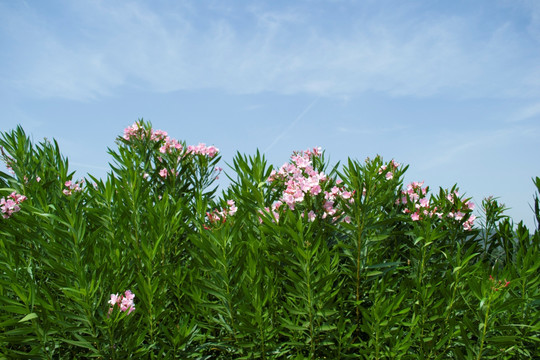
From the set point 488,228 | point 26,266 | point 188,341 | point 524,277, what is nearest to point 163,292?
point 188,341

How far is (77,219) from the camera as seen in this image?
258 centimetres

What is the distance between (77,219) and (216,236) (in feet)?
2.76

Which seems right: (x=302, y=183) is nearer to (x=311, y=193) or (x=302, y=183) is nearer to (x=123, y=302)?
(x=311, y=193)

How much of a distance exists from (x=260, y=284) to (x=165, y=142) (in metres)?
2.73

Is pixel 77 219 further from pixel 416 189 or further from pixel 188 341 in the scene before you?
pixel 416 189

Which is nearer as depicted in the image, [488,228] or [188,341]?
[188,341]

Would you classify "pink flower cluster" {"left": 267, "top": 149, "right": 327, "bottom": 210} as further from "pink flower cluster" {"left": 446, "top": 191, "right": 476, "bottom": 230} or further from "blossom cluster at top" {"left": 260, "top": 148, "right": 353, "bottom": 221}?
"pink flower cluster" {"left": 446, "top": 191, "right": 476, "bottom": 230}

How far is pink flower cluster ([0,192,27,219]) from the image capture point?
3.82 metres

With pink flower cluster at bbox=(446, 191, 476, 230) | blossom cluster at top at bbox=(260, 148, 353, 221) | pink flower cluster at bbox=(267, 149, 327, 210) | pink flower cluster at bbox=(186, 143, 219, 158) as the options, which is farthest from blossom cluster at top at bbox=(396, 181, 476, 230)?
pink flower cluster at bbox=(186, 143, 219, 158)

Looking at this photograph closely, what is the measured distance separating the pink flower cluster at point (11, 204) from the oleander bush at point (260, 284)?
→ 0.8 inches

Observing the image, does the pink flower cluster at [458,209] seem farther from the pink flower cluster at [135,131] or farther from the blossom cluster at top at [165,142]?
the pink flower cluster at [135,131]

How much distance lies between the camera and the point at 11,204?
12.6 feet

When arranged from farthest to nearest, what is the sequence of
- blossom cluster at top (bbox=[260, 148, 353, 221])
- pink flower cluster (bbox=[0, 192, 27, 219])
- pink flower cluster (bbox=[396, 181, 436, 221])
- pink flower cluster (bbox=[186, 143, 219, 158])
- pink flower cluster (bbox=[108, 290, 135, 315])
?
pink flower cluster (bbox=[186, 143, 219, 158]), pink flower cluster (bbox=[0, 192, 27, 219]), pink flower cluster (bbox=[396, 181, 436, 221]), blossom cluster at top (bbox=[260, 148, 353, 221]), pink flower cluster (bbox=[108, 290, 135, 315])

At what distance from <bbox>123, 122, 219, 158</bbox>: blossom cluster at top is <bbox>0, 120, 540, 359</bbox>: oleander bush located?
104 cm
